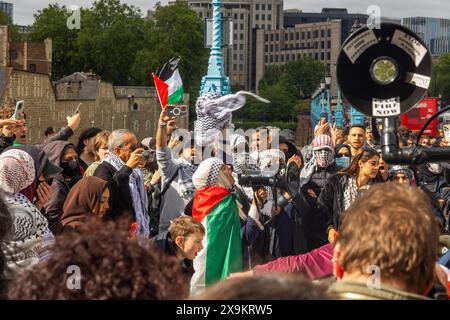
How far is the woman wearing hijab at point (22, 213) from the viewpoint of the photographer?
4.50 meters

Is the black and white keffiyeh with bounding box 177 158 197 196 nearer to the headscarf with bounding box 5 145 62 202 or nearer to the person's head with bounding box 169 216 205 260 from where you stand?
the headscarf with bounding box 5 145 62 202

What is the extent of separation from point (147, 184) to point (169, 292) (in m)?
6.97

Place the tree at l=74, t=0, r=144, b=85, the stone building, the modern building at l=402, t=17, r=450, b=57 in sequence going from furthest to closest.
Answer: the tree at l=74, t=0, r=144, b=85, the stone building, the modern building at l=402, t=17, r=450, b=57

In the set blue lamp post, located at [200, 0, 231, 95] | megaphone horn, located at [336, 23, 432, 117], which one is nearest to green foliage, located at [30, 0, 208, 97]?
blue lamp post, located at [200, 0, 231, 95]

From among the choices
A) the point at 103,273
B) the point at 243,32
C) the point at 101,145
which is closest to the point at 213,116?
the point at 101,145

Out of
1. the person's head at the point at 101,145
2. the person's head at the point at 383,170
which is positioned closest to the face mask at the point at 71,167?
the person's head at the point at 101,145

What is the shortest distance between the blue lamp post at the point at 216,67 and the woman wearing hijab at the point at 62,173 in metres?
18.6

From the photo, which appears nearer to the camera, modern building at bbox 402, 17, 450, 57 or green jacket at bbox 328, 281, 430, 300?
green jacket at bbox 328, 281, 430, 300

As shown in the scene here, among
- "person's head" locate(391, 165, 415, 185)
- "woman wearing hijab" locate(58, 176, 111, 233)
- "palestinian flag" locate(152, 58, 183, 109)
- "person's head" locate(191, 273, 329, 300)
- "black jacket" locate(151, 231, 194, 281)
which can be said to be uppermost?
"palestinian flag" locate(152, 58, 183, 109)

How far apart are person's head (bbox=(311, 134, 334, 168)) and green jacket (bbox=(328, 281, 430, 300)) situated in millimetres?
5144

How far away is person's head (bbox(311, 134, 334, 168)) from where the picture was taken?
7598 millimetres

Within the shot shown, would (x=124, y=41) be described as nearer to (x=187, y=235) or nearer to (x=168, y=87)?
(x=168, y=87)

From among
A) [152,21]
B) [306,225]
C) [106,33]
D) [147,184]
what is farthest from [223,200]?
[152,21]
